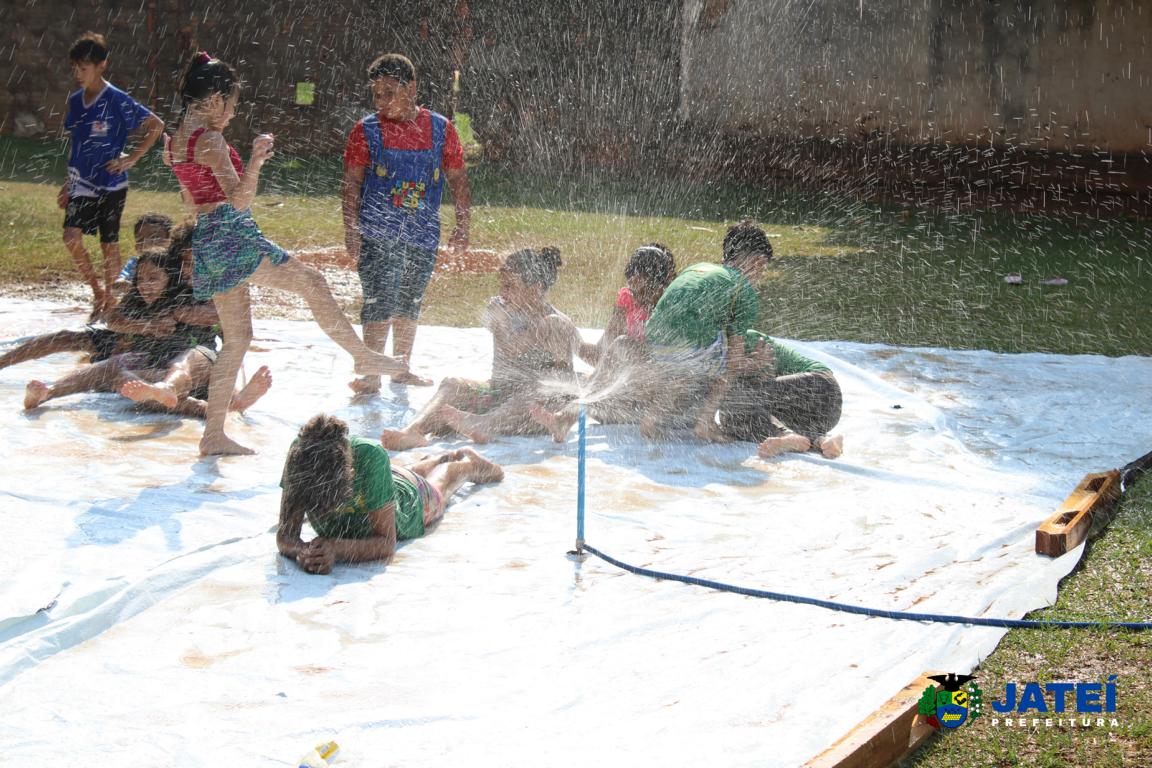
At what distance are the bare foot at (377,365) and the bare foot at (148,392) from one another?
2.94ft

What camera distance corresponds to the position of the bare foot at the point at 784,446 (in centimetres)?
576

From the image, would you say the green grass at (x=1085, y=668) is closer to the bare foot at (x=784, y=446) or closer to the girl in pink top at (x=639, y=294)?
the bare foot at (x=784, y=446)

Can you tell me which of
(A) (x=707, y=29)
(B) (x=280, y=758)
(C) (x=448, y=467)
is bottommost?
(B) (x=280, y=758)

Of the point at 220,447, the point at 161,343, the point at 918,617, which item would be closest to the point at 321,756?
the point at 918,617

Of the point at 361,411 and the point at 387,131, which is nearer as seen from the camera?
Result: the point at 361,411

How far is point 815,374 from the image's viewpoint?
6.08m

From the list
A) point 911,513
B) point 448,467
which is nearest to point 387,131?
point 448,467

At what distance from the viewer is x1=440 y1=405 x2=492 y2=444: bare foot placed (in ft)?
19.2

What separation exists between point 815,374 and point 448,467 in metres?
2.06

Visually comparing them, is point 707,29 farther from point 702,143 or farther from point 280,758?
point 280,758

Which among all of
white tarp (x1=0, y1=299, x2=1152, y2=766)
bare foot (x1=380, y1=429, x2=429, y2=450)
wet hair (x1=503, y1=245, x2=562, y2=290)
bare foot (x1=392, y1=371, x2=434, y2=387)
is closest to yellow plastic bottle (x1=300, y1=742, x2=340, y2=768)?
white tarp (x1=0, y1=299, x2=1152, y2=766)

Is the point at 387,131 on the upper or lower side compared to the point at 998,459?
upper

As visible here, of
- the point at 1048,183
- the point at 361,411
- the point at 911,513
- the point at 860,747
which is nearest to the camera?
the point at 860,747

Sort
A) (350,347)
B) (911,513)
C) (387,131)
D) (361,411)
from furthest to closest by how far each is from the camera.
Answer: (387,131) < (361,411) < (350,347) < (911,513)
